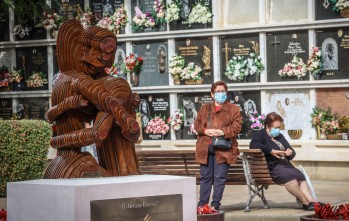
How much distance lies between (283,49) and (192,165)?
363 cm

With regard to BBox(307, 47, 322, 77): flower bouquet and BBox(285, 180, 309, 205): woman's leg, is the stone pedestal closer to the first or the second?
BBox(285, 180, 309, 205): woman's leg

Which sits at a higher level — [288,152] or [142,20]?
[142,20]

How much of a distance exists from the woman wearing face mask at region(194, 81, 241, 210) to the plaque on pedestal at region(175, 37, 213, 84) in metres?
4.78

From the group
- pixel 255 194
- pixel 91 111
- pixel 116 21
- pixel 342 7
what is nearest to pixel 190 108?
pixel 116 21

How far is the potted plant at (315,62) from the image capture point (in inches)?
591

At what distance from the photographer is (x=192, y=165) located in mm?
12516

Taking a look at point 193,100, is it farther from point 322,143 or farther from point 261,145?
point 261,145

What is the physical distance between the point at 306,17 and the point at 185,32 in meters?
1.99

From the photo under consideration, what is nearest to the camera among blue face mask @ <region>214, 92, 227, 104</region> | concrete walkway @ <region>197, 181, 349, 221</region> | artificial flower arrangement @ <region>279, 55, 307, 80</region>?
concrete walkway @ <region>197, 181, 349, 221</region>

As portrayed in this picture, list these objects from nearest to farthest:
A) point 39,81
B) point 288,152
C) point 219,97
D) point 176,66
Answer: point 219,97, point 288,152, point 176,66, point 39,81

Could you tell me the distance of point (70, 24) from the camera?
771 cm

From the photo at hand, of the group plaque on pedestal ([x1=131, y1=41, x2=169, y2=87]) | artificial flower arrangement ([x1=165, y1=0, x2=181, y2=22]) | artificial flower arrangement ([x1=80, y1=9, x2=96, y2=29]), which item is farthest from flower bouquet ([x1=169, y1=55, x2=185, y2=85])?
artificial flower arrangement ([x1=80, y1=9, x2=96, y2=29])

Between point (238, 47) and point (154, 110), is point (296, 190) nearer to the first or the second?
→ point (238, 47)

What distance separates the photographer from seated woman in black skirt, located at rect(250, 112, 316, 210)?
11.5 m
